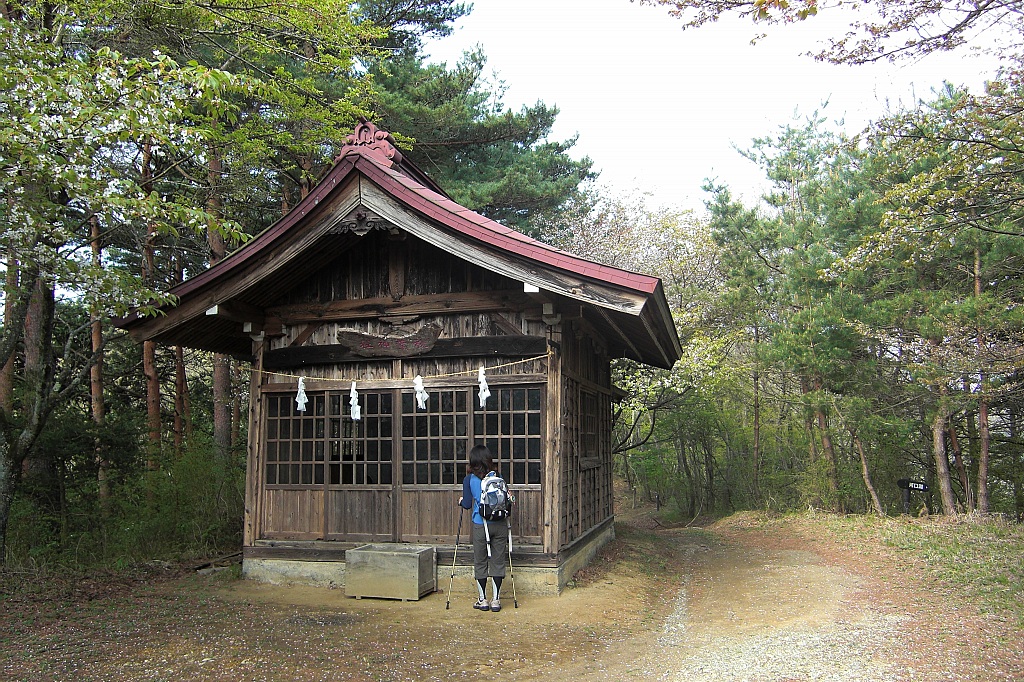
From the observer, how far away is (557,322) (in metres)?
8.83

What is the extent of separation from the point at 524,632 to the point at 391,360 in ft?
12.7

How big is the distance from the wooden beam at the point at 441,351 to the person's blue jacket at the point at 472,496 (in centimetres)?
163

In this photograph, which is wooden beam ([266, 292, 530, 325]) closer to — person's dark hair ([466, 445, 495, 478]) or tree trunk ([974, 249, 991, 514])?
person's dark hair ([466, 445, 495, 478])

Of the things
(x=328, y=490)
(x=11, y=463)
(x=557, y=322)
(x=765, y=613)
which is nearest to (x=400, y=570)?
(x=328, y=490)

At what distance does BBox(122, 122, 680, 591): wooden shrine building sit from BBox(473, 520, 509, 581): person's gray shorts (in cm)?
74

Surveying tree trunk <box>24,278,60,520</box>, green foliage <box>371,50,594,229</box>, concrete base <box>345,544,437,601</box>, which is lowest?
concrete base <box>345,544,437,601</box>

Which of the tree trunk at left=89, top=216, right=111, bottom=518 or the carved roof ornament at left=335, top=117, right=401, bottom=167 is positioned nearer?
the carved roof ornament at left=335, top=117, right=401, bottom=167

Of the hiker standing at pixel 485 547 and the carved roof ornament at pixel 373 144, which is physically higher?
the carved roof ornament at pixel 373 144

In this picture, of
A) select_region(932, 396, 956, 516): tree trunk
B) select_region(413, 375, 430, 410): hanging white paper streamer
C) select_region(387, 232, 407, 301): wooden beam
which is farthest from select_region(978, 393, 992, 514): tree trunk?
select_region(387, 232, 407, 301): wooden beam

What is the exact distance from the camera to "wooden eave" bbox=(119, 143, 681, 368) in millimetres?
7938

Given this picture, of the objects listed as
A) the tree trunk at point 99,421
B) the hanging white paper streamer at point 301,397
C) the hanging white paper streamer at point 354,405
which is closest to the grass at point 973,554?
the hanging white paper streamer at point 354,405

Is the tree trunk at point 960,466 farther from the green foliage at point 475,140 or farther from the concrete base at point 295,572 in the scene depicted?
the concrete base at point 295,572

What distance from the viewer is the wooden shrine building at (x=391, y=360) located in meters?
8.72

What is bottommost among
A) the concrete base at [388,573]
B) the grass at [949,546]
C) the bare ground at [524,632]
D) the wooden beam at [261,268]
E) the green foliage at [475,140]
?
the grass at [949,546]
